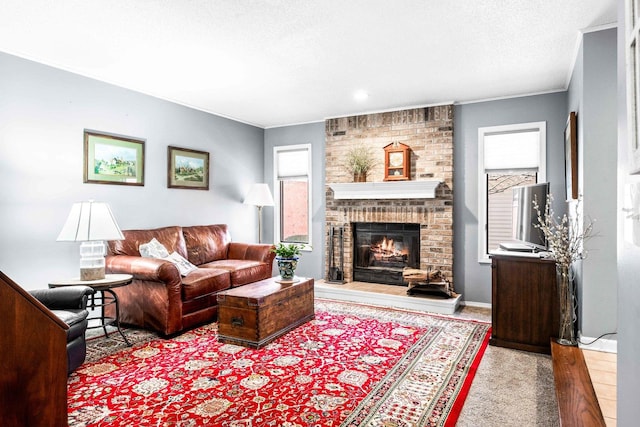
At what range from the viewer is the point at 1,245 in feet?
11.0

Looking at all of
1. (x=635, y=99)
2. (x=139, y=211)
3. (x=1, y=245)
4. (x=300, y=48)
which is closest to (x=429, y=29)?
(x=300, y=48)

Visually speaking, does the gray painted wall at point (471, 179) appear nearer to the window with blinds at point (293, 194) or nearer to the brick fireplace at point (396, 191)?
the brick fireplace at point (396, 191)

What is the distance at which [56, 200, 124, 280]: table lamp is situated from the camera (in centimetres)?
321

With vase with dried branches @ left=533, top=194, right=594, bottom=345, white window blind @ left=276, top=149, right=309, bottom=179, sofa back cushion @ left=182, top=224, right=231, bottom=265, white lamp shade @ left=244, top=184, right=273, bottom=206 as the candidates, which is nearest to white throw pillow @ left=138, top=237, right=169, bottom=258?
sofa back cushion @ left=182, top=224, right=231, bottom=265

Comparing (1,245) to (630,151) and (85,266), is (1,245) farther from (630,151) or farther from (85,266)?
(630,151)

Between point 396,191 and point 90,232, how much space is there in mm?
3619

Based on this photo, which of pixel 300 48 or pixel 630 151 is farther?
pixel 300 48

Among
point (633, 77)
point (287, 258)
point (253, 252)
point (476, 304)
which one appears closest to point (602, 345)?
point (476, 304)

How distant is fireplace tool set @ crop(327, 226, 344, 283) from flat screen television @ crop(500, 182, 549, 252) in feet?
8.21

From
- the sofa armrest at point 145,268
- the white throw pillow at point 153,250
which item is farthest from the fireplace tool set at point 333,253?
the sofa armrest at point 145,268

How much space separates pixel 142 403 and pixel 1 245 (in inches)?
84.9

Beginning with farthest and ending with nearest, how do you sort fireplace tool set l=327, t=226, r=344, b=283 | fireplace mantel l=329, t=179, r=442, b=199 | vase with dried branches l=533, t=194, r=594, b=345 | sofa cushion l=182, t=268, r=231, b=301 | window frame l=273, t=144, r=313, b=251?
1. window frame l=273, t=144, r=313, b=251
2. fireplace tool set l=327, t=226, r=344, b=283
3. fireplace mantel l=329, t=179, r=442, b=199
4. sofa cushion l=182, t=268, r=231, b=301
5. vase with dried branches l=533, t=194, r=594, b=345

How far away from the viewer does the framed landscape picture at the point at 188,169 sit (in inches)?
195

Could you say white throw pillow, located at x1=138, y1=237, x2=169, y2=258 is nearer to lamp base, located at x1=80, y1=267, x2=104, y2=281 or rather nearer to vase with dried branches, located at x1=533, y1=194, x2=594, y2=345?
lamp base, located at x1=80, y1=267, x2=104, y2=281
